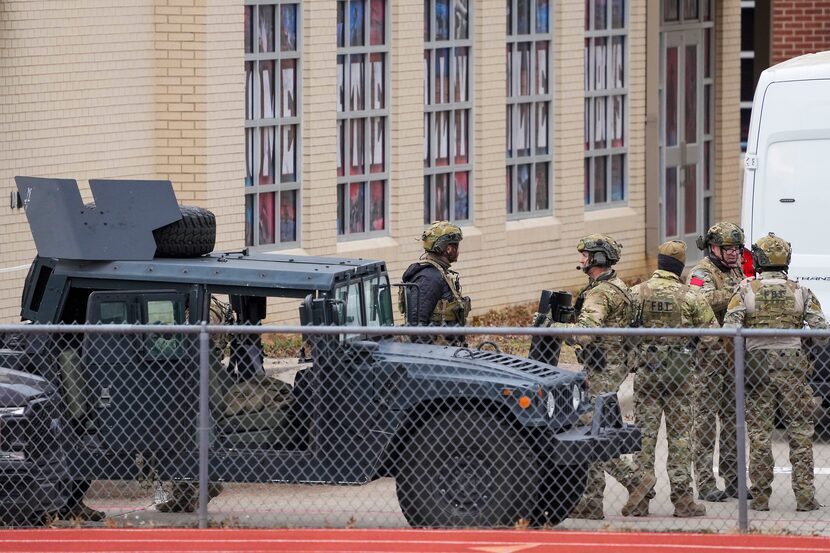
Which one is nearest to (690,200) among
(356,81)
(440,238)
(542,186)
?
(542,186)

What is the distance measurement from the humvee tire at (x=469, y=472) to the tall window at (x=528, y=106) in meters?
10.6

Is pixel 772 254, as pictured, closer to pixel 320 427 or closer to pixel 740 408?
pixel 740 408

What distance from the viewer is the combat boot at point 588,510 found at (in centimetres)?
1113

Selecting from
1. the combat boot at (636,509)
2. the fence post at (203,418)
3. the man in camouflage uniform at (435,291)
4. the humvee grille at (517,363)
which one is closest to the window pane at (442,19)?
the man in camouflage uniform at (435,291)

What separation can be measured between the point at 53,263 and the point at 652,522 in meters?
3.73

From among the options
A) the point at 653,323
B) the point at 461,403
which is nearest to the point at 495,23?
the point at 653,323

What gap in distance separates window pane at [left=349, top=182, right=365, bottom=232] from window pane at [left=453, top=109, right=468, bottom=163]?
1519mm

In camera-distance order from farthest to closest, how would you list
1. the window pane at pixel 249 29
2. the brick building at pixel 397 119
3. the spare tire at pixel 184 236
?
the window pane at pixel 249 29
the brick building at pixel 397 119
the spare tire at pixel 184 236

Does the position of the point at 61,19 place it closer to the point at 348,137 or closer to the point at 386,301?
the point at 348,137

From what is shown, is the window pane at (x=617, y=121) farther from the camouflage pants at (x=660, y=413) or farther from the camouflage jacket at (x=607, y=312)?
the camouflage pants at (x=660, y=413)

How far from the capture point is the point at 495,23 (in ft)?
66.2

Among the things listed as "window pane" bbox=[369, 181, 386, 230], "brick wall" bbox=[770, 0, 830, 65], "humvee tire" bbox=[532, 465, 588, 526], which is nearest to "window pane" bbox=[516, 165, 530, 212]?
"window pane" bbox=[369, 181, 386, 230]

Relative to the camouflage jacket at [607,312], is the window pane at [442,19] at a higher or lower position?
higher

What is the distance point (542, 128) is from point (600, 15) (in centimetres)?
178
